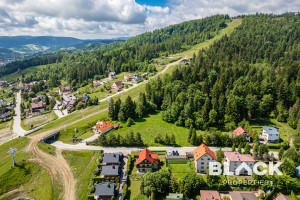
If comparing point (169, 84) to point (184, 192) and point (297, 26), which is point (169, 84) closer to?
point (184, 192)

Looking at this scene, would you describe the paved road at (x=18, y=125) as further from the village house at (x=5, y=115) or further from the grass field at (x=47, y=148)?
the grass field at (x=47, y=148)

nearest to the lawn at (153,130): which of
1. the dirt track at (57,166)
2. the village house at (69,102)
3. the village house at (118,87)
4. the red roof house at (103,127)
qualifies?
the red roof house at (103,127)

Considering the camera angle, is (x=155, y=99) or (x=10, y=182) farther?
(x=155, y=99)

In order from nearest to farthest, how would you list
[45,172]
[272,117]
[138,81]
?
[45,172], [272,117], [138,81]

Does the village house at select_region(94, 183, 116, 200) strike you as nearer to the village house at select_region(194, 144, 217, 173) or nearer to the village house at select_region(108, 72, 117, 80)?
the village house at select_region(194, 144, 217, 173)

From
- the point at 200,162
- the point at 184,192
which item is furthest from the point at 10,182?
the point at 200,162

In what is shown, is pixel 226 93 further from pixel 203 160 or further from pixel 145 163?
pixel 145 163
